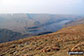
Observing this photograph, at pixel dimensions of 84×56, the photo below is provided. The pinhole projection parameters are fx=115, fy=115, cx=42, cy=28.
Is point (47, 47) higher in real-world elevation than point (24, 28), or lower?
higher

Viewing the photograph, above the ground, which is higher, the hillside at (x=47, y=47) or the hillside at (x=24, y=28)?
the hillside at (x=47, y=47)

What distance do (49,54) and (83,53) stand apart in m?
A: 3.05

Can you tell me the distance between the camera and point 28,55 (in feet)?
37.3

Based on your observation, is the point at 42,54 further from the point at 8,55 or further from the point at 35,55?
the point at 8,55

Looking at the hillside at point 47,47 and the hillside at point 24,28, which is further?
the hillside at point 24,28

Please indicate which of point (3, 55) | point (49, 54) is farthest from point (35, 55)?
point (3, 55)

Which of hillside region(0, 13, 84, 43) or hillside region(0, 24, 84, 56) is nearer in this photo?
hillside region(0, 24, 84, 56)

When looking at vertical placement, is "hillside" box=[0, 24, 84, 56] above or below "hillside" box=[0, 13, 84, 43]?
above

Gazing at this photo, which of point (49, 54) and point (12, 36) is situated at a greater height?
point (49, 54)

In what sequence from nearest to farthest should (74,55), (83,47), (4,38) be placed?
(74,55)
(83,47)
(4,38)

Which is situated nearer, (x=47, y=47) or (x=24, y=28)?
(x=47, y=47)

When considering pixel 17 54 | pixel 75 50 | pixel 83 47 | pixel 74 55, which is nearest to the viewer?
pixel 74 55

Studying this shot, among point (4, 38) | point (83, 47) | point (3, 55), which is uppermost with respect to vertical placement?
point (83, 47)

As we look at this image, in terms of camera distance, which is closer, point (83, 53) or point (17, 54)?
point (83, 53)
